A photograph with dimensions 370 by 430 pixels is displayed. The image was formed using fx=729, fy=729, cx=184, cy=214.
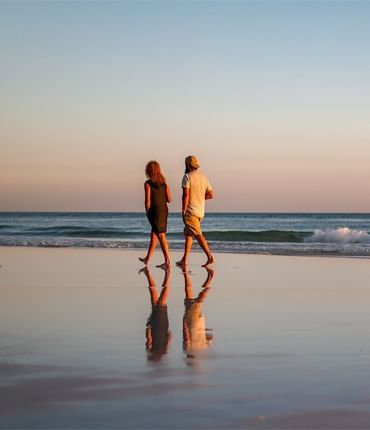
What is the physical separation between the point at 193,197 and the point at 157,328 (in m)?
6.57

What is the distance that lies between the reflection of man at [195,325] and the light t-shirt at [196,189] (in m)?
3.75

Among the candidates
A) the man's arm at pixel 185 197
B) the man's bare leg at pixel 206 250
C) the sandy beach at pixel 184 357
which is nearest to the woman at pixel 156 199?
the man's arm at pixel 185 197

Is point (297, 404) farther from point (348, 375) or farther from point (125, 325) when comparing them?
point (125, 325)

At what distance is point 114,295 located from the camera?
296 inches

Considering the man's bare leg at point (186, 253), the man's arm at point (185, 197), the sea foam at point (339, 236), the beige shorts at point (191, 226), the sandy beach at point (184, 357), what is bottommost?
the sea foam at point (339, 236)

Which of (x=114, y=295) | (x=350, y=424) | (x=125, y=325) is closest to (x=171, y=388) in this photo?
(x=350, y=424)

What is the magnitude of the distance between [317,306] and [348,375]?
2845mm

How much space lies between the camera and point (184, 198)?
11.9 meters

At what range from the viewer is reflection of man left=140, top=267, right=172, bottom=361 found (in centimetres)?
460

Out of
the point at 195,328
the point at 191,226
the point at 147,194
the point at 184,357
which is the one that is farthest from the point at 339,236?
the point at 184,357

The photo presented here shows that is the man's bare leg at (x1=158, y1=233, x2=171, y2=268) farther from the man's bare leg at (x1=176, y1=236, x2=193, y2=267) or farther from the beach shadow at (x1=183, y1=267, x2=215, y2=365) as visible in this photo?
the beach shadow at (x1=183, y1=267, x2=215, y2=365)

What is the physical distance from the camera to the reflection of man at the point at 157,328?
4.60 m

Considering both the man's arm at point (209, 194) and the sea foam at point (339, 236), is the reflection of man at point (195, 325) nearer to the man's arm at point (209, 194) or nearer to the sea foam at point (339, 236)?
the man's arm at point (209, 194)

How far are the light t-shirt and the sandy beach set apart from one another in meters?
3.40
